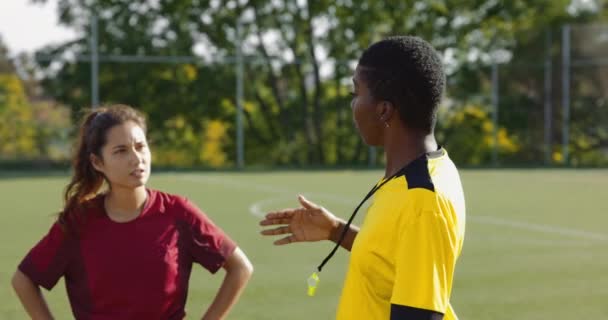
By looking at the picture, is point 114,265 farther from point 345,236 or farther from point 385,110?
point 385,110

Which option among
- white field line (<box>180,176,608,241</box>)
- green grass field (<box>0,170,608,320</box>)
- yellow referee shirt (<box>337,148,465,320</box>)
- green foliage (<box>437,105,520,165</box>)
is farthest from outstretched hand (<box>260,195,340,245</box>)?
green foliage (<box>437,105,520,165</box>)

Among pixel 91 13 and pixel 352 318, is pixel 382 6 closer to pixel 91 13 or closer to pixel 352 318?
pixel 91 13

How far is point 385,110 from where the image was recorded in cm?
208

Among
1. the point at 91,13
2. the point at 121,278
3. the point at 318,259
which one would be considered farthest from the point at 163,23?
the point at 121,278

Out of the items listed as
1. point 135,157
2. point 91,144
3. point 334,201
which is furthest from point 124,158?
point 334,201

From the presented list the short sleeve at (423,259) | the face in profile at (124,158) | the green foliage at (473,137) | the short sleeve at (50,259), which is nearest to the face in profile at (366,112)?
the short sleeve at (423,259)

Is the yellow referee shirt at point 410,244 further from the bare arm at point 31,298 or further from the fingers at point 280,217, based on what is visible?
the bare arm at point 31,298

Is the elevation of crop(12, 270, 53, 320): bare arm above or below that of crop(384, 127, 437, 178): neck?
below

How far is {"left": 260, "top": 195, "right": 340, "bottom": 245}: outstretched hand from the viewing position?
2627 millimetres

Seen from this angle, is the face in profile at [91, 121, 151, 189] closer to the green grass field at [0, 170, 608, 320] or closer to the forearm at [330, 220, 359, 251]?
the forearm at [330, 220, 359, 251]

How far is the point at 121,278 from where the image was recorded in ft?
9.19

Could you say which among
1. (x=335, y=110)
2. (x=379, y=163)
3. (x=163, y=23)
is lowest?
(x=379, y=163)

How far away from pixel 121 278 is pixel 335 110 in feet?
69.4

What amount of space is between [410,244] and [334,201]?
1070cm
